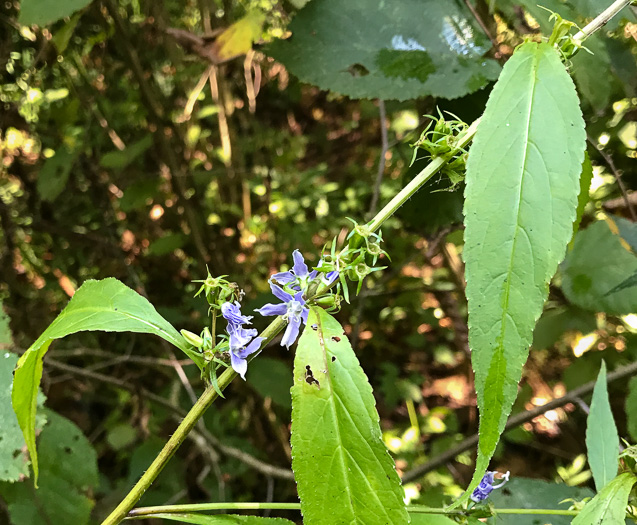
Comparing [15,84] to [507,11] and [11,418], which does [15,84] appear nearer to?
[11,418]

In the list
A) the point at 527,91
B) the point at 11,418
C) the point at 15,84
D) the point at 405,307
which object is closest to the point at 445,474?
the point at 405,307

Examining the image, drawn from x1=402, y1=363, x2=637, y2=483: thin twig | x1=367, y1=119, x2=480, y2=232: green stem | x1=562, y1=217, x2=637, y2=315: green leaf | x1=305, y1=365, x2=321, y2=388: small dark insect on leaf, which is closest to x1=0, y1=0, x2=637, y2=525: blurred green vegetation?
x1=562, y1=217, x2=637, y2=315: green leaf

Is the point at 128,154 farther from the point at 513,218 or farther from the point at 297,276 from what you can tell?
the point at 513,218

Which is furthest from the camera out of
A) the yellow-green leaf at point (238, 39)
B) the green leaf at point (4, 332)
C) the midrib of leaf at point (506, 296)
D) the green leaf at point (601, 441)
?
the yellow-green leaf at point (238, 39)

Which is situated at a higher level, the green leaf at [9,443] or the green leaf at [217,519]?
the green leaf at [9,443]

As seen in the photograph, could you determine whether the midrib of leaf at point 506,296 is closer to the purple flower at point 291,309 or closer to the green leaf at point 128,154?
the purple flower at point 291,309

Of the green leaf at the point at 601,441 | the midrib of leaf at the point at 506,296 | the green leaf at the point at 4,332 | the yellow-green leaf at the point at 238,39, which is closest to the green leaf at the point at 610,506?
the green leaf at the point at 601,441

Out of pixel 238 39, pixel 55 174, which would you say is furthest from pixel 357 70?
pixel 55 174
